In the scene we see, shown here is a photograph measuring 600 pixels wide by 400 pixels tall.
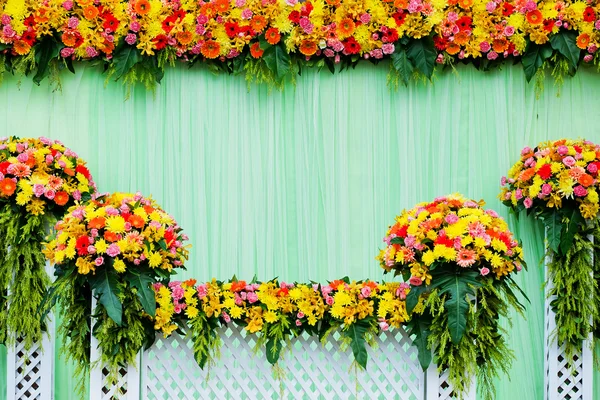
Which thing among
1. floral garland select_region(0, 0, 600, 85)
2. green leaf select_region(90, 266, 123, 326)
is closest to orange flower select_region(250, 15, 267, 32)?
floral garland select_region(0, 0, 600, 85)

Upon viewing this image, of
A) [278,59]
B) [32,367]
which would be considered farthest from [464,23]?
[32,367]

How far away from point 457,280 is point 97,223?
1.51 m

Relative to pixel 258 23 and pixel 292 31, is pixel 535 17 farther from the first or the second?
pixel 258 23

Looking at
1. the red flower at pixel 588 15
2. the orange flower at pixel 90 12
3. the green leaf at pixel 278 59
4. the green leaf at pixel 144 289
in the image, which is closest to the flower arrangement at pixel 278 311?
the green leaf at pixel 144 289

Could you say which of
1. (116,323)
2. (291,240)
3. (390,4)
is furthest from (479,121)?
(116,323)

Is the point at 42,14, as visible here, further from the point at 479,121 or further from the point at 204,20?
the point at 479,121

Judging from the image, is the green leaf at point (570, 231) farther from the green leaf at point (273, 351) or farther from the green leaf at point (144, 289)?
the green leaf at point (144, 289)

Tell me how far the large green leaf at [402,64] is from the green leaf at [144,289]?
186cm

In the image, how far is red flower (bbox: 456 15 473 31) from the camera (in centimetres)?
425

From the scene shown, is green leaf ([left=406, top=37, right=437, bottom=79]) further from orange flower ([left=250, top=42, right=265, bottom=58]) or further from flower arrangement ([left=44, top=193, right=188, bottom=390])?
flower arrangement ([left=44, top=193, right=188, bottom=390])

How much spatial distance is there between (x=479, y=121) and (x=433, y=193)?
1.59 feet

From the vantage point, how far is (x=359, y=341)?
336 centimetres

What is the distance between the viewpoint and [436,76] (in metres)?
4.37

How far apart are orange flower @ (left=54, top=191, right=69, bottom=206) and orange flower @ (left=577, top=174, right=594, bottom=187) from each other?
2.57 metres
